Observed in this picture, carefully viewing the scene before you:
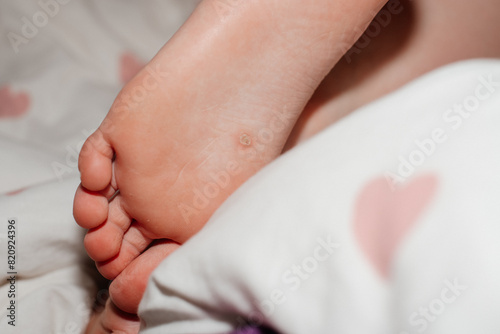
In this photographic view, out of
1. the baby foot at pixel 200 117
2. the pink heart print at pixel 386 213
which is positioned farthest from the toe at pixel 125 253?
the pink heart print at pixel 386 213

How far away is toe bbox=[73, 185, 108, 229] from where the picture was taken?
0.57 metres

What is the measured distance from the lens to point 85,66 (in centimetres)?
88

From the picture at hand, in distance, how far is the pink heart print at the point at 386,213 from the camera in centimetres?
39

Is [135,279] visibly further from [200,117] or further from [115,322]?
[200,117]

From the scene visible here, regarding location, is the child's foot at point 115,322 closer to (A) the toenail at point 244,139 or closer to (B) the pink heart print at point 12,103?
(A) the toenail at point 244,139

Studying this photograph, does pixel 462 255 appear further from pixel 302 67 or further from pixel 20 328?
pixel 20 328

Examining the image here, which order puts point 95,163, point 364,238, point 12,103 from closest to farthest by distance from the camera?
1. point 364,238
2. point 95,163
3. point 12,103

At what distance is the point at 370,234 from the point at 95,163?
1.00ft

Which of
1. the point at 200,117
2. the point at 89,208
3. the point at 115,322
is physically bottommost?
the point at 115,322

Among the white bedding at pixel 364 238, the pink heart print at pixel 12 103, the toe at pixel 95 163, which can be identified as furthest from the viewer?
the pink heart print at pixel 12 103

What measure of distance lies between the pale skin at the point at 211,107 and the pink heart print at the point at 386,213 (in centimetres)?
23

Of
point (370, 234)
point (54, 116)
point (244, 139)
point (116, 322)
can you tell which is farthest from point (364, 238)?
point (54, 116)

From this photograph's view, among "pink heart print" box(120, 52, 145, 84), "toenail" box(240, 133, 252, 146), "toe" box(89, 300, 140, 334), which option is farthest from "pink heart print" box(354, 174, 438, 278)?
"pink heart print" box(120, 52, 145, 84)

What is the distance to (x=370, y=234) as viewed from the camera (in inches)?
15.6
